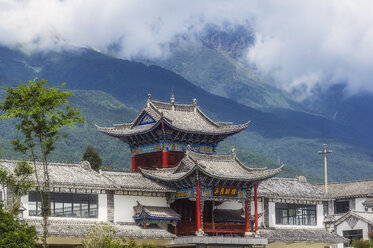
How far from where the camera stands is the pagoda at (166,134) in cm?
4988

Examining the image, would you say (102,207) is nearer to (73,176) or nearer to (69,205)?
(69,205)

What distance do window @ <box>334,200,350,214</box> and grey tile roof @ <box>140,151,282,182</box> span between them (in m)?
29.9

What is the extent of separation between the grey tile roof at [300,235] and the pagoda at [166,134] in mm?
6929

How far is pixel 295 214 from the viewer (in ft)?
176

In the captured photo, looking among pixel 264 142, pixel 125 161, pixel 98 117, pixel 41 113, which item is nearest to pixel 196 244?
pixel 41 113

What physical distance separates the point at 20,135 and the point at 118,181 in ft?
282

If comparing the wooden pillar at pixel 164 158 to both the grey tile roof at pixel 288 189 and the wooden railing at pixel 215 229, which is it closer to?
the wooden railing at pixel 215 229

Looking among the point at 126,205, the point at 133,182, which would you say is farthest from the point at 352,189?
the point at 126,205

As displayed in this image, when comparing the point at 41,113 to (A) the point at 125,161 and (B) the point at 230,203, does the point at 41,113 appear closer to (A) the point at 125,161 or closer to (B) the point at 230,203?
(B) the point at 230,203

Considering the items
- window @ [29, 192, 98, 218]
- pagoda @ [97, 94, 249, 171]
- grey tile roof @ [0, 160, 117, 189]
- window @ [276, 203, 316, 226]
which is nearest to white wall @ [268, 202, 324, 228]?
window @ [276, 203, 316, 226]

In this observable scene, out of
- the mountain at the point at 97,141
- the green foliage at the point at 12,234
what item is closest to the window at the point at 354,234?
the green foliage at the point at 12,234

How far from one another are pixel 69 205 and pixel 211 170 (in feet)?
28.9

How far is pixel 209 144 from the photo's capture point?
172 feet

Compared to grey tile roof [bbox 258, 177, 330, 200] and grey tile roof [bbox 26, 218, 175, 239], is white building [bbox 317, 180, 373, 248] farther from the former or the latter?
grey tile roof [bbox 26, 218, 175, 239]
